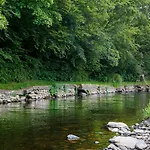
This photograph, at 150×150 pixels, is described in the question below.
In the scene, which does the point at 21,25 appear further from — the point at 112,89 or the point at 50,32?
the point at 112,89

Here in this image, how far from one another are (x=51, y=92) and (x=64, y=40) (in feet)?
15.8

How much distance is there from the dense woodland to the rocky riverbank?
1.60 metres

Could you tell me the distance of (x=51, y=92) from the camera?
104 feet

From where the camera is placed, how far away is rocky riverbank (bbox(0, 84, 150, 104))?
26.4 m

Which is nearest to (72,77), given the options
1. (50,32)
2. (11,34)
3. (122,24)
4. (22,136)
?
(50,32)

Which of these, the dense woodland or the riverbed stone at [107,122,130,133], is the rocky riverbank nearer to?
the dense woodland

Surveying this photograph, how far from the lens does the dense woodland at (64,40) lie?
28.4m

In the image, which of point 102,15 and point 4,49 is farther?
point 102,15

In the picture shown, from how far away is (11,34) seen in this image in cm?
3025

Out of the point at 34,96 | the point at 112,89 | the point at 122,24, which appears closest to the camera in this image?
the point at 34,96

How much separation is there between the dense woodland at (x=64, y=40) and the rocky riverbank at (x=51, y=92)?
1.60 meters

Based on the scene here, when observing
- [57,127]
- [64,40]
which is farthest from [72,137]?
[64,40]

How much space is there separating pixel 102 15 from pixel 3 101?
1765 centimetres

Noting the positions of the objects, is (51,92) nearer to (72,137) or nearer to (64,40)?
(64,40)
